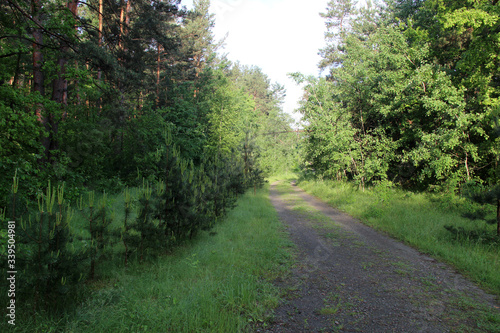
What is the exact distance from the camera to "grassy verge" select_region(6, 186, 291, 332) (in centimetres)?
303

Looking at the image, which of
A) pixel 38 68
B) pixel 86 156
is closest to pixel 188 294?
pixel 38 68

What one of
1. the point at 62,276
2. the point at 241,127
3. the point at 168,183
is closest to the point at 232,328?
the point at 62,276

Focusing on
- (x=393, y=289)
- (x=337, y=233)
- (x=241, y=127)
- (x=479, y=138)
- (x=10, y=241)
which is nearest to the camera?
(x=10, y=241)

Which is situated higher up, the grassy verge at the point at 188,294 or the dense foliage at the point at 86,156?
the dense foliage at the point at 86,156

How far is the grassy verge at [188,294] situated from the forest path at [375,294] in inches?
16.1

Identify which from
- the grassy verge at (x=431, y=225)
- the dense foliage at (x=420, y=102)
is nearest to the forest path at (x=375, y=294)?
the grassy verge at (x=431, y=225)

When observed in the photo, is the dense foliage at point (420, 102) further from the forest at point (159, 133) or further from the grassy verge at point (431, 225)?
the grassy verge at point (431, 225)

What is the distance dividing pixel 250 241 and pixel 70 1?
33.2 ft

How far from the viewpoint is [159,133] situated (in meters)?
13.9

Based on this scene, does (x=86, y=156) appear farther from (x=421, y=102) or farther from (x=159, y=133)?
(x=421, y=102)

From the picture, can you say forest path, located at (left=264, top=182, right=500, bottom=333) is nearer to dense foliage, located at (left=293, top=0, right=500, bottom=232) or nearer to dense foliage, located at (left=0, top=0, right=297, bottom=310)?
dense foliage, located at (left=0, top=0, right=297, bottom=310)

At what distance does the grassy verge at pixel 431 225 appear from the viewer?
512cm

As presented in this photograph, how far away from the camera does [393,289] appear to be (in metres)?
4.19

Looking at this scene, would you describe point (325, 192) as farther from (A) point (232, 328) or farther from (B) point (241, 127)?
(A) point (232, 328)
